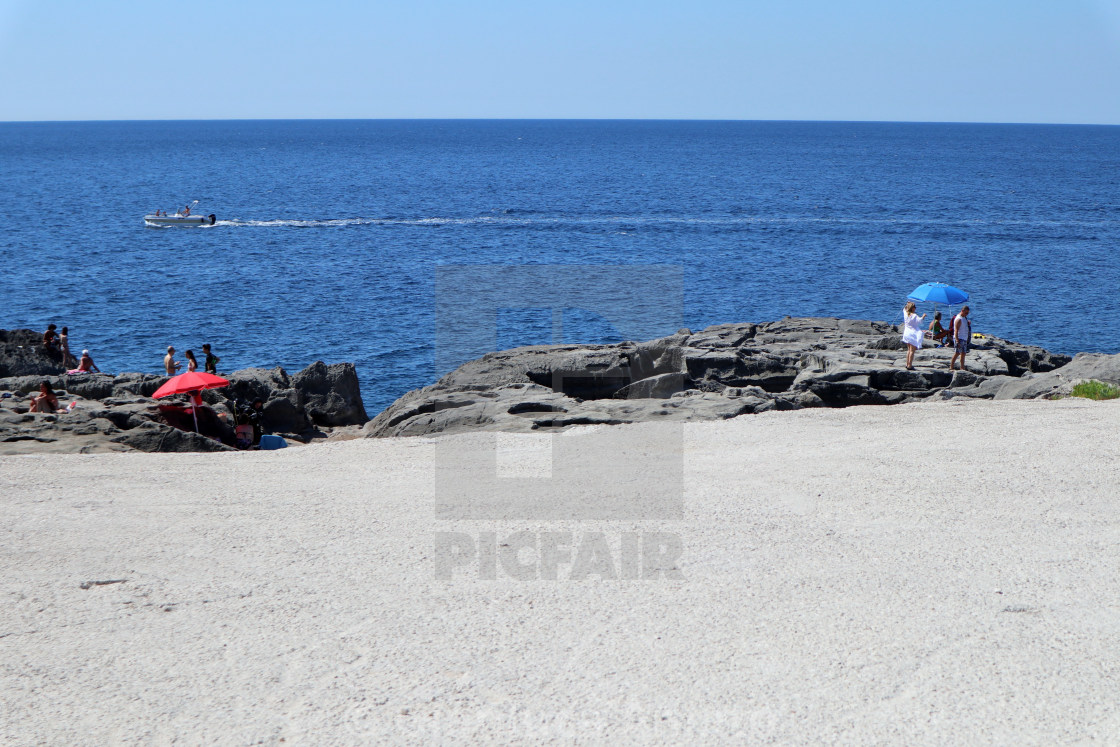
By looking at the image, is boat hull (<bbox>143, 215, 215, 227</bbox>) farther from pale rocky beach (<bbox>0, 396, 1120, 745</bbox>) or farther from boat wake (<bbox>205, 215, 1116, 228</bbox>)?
pale rocky beach (<bbox>0, 396, 1120, 745</bbox>)

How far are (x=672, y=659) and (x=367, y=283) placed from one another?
4573cm

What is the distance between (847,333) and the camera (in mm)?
27016

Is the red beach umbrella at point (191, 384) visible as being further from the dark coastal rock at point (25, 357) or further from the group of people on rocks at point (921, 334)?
the group of people on rocks at point (921, 334)

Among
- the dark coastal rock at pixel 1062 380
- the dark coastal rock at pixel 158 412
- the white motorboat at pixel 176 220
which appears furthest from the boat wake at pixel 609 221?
the dark coastal rock at pixel 1062 380

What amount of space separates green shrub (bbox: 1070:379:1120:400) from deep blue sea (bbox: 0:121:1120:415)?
1774cm

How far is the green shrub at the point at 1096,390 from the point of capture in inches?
676

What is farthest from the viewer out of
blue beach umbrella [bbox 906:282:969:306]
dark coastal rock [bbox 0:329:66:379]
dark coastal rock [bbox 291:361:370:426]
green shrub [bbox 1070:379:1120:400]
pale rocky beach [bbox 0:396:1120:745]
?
dark coastal rock [bbox 0:329:66:379]

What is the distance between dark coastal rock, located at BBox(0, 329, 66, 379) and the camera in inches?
939

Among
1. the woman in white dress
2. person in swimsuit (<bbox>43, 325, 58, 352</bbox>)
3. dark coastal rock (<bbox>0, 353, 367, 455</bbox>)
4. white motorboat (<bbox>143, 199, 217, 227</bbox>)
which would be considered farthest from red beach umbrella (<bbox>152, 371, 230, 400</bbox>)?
white motorboat (<bbox>143, 199, 217, 227</bbox>)

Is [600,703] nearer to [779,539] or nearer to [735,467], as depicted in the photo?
[779,539]

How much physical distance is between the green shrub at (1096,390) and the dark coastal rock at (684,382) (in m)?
0.65

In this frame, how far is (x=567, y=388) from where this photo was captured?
2073 cm

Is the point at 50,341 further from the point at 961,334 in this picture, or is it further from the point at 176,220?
the point at 176,220

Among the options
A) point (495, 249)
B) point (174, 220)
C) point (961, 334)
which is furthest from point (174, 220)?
point (961, 334)
